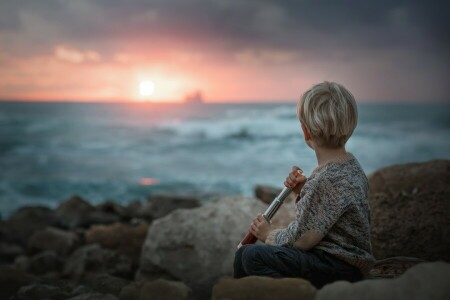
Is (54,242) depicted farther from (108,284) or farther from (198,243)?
(108,284)

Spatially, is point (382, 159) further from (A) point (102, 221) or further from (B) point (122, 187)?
(A) point (102, 221)

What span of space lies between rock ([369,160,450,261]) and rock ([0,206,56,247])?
5.15 m

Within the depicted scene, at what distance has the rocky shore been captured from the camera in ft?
6.93

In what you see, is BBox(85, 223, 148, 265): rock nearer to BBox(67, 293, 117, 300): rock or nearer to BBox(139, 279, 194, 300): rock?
BBox(67, 293, 117, 300): rock

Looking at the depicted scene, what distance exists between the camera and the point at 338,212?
2.28 m

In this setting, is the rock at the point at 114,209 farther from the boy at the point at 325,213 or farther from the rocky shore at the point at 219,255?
the boy at the point at 325,213

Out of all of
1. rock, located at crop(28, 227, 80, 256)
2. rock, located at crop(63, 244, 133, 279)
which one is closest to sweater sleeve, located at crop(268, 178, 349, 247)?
rock, located at crop(63, 244, 133, 279)

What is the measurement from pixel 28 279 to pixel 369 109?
29051mm

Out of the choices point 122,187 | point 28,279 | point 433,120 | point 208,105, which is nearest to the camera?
point 28,279

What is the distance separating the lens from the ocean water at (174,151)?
1401 cm

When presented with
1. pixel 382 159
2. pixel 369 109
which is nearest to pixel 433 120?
pixel 369 109

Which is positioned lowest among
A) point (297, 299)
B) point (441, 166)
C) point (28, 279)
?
point (28, 279)

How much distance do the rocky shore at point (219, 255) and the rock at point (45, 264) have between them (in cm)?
1

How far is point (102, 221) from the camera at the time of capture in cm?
782
